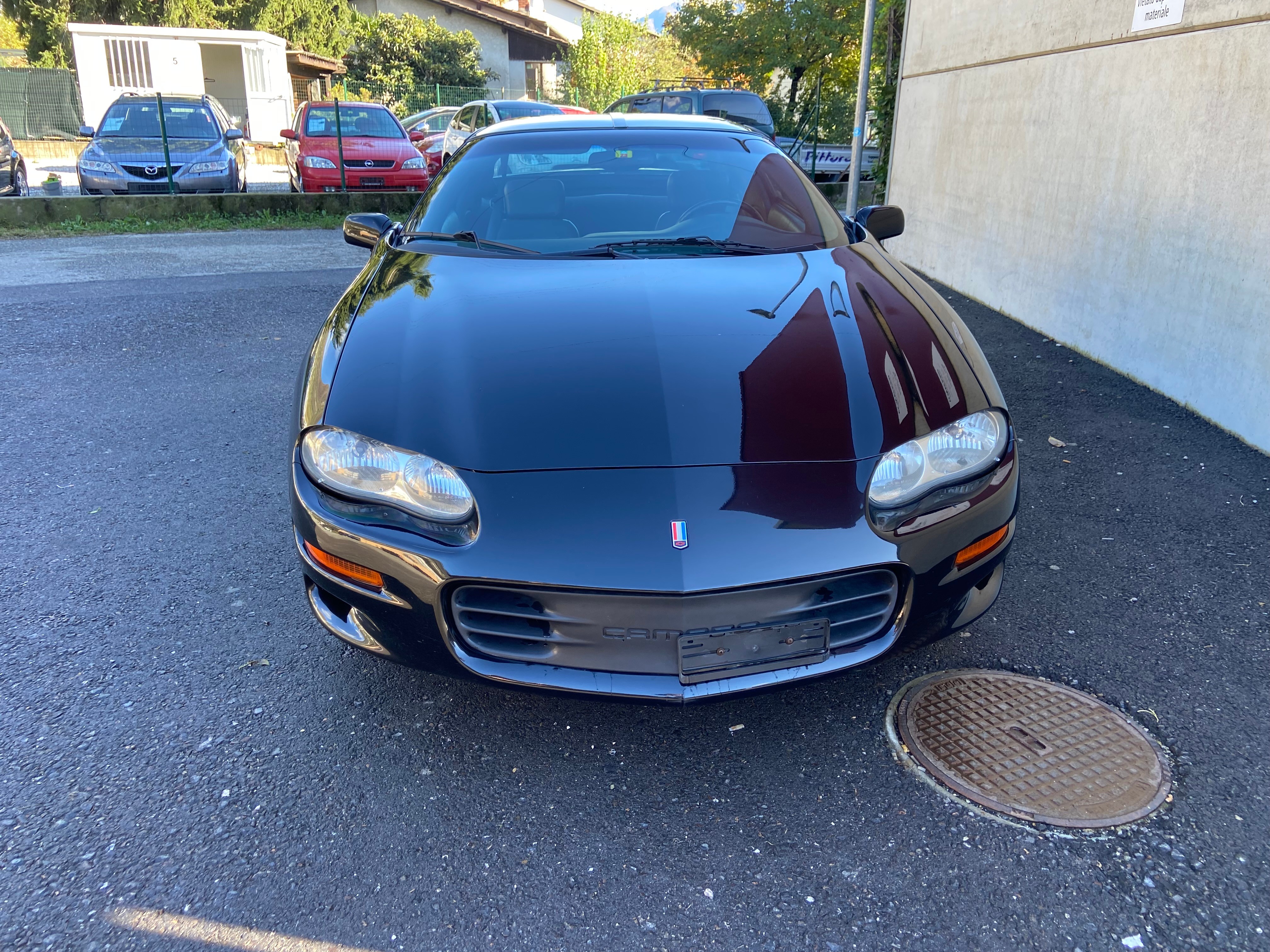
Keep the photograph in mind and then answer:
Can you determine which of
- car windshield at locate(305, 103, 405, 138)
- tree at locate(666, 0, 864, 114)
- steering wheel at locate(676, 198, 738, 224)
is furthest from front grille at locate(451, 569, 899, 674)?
tree at locate(666, 0, 864, 114)

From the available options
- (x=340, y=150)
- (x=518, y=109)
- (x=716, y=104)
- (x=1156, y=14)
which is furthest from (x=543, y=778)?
(x=518, y=109)

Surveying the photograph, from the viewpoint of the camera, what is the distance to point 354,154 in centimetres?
1301

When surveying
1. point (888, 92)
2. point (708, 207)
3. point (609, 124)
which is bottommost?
point (708, 207)

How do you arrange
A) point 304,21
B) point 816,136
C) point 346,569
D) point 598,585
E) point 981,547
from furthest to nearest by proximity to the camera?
point 304,21
point 816,136
point 981,547
point 346,569
point 598,585

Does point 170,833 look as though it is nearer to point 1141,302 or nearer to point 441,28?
point 1141,302

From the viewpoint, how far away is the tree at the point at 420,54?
1129 inches

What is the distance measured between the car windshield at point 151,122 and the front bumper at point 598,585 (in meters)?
12.3

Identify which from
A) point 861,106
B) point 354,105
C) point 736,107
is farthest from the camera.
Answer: point 736,107

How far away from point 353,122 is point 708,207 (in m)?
11.7

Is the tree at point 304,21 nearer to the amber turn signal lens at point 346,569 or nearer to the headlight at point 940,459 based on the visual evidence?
the amber turn signal lens at point 346,569

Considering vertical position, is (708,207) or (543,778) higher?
(708,207)

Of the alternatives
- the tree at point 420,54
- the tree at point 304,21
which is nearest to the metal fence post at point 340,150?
the tree at point 420,54

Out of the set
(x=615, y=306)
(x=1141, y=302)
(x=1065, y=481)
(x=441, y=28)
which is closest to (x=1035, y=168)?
(x=1141, y=302)

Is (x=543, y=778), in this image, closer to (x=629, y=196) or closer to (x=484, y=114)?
(x=629, y=196)
